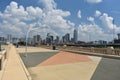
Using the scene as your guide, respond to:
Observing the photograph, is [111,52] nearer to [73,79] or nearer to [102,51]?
[102,51]

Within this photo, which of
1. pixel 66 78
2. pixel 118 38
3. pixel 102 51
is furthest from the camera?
pixel 118 38

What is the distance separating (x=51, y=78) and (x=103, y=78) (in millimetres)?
3081

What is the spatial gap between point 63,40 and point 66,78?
6770 inches

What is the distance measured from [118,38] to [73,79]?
12656cm

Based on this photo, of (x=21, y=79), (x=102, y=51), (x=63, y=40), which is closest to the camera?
(x=21, y=79)

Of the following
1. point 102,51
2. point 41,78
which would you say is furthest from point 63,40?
point 41,78

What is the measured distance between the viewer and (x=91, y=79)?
12.5m

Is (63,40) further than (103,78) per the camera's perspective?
Yes

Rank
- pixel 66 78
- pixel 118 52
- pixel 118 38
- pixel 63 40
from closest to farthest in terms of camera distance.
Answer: pixel 66 78 → pixel 118 52 → pixel 118 38 → pixel 63 40

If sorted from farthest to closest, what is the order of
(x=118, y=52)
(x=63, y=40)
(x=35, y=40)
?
(x=63, y=40)
(x=35, y=40)
(x=118, y=52)

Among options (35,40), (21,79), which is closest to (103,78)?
(21,79)

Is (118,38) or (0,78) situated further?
(118,38)

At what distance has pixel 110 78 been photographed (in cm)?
1291

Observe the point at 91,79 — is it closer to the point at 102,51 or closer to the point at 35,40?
the point at 102,51
